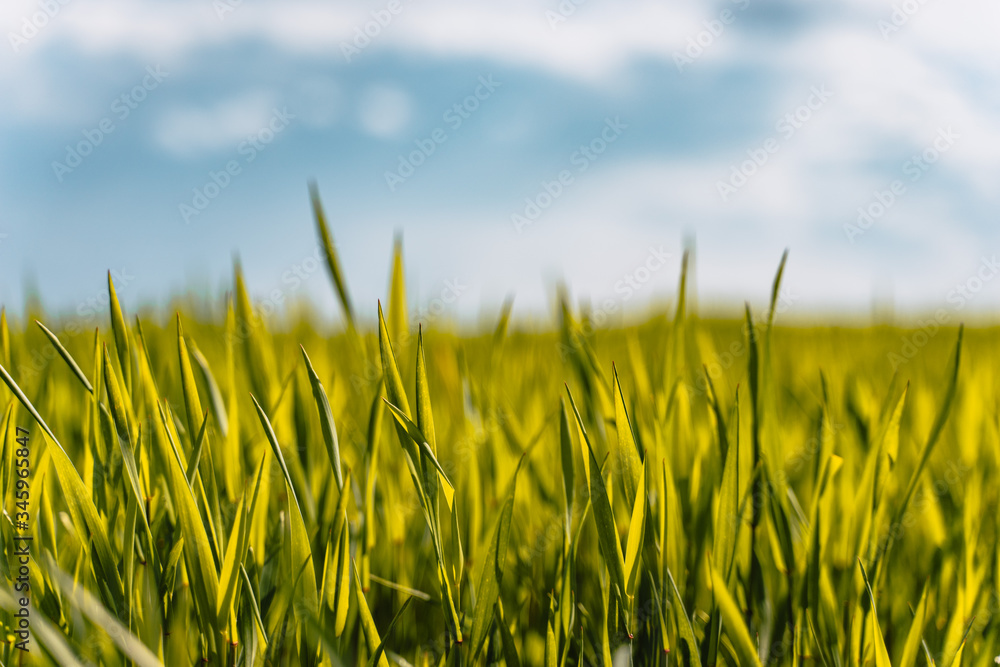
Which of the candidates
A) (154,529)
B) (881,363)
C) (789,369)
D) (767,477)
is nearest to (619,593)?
(767,477)

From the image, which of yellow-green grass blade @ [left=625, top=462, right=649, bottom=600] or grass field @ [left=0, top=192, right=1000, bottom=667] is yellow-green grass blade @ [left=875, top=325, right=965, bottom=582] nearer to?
grass field @ [left=0, top=192, right=1000, bottom=667]

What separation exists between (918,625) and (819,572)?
87mm

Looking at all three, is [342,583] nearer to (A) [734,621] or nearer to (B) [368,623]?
(B) [368,623]

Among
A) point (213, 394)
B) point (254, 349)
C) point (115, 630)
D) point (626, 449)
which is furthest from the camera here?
point (254, 349)

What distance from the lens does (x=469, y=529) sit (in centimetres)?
79

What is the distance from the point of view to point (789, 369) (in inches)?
72.5

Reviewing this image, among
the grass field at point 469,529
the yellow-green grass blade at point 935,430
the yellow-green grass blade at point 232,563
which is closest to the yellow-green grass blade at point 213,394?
the grass field at point 469,529

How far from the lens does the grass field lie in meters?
0.50

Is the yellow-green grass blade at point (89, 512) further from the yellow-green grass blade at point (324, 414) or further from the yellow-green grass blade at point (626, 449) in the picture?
the yellow-green grass blade at point (626, 449)

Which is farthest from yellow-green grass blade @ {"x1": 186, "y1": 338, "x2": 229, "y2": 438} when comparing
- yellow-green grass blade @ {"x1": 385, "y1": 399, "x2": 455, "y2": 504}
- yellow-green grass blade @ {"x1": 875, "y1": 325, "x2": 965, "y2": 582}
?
yellow-green grass blade @ {"x1": 875, "y1": 325, "x2": 965, "y2": 582}

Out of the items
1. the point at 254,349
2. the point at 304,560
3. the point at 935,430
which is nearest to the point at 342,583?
the point at 304,560

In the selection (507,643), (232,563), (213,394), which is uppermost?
(213,394)

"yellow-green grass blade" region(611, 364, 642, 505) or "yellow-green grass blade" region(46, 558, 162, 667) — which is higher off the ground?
"yellow-green grass blade" region(611, 364, 642, 505)

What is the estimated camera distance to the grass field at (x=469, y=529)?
502 millimetres
